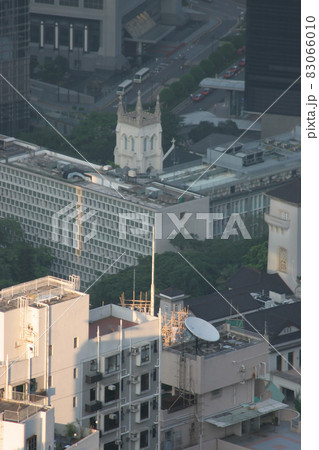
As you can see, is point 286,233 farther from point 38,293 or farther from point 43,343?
point 43,343

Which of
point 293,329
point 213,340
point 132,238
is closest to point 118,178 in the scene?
point 132,238

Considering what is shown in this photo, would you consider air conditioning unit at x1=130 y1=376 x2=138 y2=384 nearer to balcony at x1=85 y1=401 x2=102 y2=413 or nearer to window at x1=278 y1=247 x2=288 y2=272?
balcony at x1=85 y1=401 x2=102 y2=413

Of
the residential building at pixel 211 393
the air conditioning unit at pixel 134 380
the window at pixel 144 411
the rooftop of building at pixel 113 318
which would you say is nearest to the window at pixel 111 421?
the air conditioning unit at pixel 134 380

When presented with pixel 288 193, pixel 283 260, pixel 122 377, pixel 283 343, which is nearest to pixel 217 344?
pixel 122 377

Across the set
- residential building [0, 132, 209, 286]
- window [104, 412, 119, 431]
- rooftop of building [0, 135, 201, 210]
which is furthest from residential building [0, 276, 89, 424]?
rooftop of building [0, 135, 201, 210]

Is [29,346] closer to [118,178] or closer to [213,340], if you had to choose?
[213,340]
